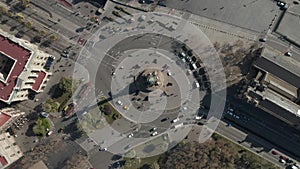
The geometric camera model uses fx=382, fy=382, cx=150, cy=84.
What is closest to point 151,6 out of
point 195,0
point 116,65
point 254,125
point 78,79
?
point 195,0

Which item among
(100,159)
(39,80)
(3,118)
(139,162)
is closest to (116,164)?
(100,159)

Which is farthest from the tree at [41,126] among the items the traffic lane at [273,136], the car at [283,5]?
the car at [283,5]

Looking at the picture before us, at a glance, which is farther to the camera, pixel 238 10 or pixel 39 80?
pixel 39 80

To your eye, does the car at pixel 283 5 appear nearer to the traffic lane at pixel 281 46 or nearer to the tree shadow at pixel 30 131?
the traffic lane at pixel 281 46

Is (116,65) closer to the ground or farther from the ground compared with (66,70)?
farther from the ground

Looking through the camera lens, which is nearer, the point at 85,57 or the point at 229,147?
the point at 229,147

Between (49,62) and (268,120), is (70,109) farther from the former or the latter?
(268,120)

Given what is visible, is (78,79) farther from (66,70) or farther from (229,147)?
(229,147)
